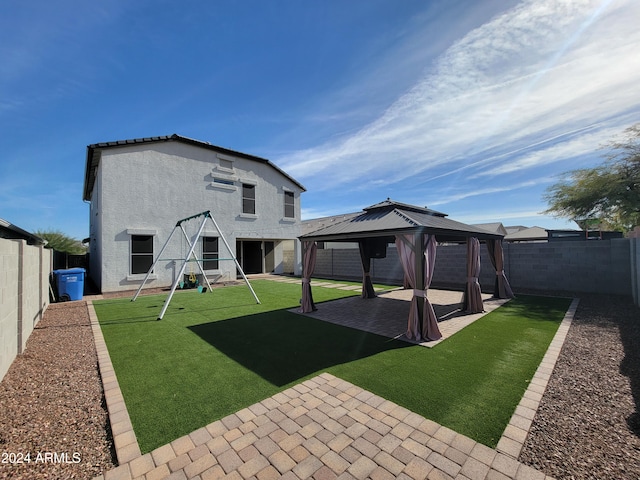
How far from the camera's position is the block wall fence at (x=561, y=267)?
928cm

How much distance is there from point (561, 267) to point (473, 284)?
5.76 meters

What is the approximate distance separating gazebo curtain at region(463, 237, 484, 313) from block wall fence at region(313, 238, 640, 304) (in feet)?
13.6

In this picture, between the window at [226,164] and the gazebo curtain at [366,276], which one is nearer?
the gazebo curtain at [366,276]

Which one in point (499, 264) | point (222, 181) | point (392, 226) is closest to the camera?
point (392, 226)

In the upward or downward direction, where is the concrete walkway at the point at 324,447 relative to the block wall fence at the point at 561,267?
downward

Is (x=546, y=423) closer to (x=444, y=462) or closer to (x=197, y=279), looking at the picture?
(x=444, y=462)

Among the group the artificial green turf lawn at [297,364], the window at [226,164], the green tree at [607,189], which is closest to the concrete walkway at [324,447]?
the artificial green turf lawn at [297,364]

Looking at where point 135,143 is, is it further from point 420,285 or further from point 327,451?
point 327,451

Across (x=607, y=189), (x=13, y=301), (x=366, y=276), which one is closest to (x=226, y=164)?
(x=366, y=276)

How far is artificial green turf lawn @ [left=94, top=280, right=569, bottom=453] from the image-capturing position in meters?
3.03

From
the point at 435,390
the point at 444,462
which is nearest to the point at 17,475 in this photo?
the point at 444,462

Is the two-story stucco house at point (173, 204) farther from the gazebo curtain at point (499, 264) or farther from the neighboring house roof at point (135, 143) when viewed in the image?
the gazebo curtain at point (499, 264)

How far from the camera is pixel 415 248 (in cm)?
559

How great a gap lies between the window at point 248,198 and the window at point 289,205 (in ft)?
7.57
